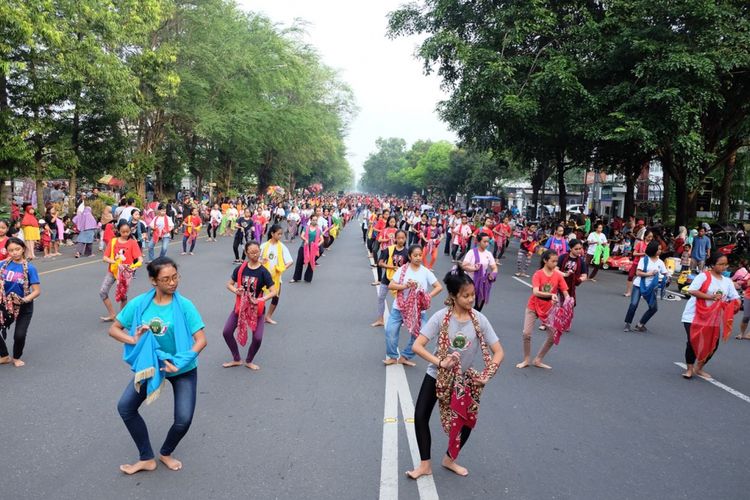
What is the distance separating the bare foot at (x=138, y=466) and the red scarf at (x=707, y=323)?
5796 mm

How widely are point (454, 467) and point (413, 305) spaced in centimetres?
260

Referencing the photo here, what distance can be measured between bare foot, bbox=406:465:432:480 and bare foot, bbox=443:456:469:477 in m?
0.16

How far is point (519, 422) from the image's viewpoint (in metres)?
5.09

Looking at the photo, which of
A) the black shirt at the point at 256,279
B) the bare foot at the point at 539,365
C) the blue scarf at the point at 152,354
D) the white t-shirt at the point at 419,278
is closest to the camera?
the blue scarf at the point at 152,354

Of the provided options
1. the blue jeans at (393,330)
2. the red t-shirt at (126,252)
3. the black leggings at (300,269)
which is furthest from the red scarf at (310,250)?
the blue jeans at (393,330)

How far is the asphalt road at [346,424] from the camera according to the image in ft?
12.8

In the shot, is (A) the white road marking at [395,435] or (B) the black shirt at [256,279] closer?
(A) the white road marking at [395,435]

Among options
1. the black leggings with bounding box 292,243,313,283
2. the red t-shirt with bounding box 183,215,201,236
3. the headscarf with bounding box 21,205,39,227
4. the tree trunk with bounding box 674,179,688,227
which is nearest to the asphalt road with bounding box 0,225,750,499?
the black leggings with bounding box 292,243,313,283

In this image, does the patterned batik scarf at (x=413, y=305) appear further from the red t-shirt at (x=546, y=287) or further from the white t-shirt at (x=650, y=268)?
the white t-shirt at (x=650, y=268)

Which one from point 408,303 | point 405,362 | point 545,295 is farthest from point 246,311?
point 545,295

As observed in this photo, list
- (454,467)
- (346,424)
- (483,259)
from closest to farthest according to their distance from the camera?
(454,467) < (346,424) < (483,259)

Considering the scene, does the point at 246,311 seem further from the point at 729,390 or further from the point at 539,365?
the point at 729,390

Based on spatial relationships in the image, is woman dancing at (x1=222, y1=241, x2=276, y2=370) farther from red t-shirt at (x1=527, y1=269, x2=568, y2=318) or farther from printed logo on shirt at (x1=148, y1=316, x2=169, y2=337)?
red t-shirt at (x1=527, y1=269, x2=568, y2=318)

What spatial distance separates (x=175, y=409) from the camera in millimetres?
3885
